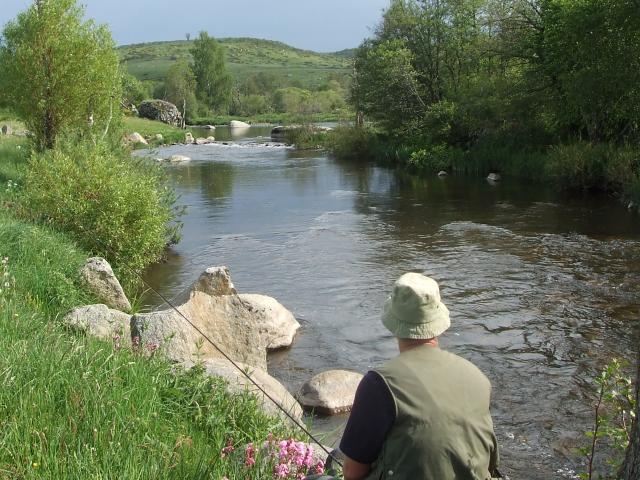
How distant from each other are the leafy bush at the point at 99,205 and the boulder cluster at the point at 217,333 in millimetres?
2824

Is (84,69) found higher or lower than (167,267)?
higher

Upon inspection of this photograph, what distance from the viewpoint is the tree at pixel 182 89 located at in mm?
96188

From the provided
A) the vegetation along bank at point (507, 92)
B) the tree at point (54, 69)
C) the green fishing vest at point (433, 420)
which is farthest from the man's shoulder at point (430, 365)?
the vegetation along bank at point (507, 92)

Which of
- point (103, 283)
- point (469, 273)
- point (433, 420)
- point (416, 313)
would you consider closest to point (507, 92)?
point (469, 273)

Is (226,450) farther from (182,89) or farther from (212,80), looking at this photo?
(212,80)

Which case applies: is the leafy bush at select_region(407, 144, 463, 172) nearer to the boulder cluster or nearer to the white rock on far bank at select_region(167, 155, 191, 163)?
the white rock on far bank at select_region(167, 155, 191, 163)

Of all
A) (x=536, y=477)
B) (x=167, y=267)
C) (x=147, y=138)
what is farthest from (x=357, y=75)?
(x=536, y=477)

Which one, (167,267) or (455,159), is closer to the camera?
(167,267)

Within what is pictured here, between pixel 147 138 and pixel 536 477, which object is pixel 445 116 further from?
pixel 536 477

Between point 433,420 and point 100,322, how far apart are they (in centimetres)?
507

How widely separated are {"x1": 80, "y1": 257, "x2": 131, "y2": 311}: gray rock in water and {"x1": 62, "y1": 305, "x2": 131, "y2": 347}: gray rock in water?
162 cm

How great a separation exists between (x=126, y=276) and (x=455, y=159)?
22786mm

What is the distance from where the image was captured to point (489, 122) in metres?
31.1

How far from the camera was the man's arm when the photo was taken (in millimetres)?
2781
